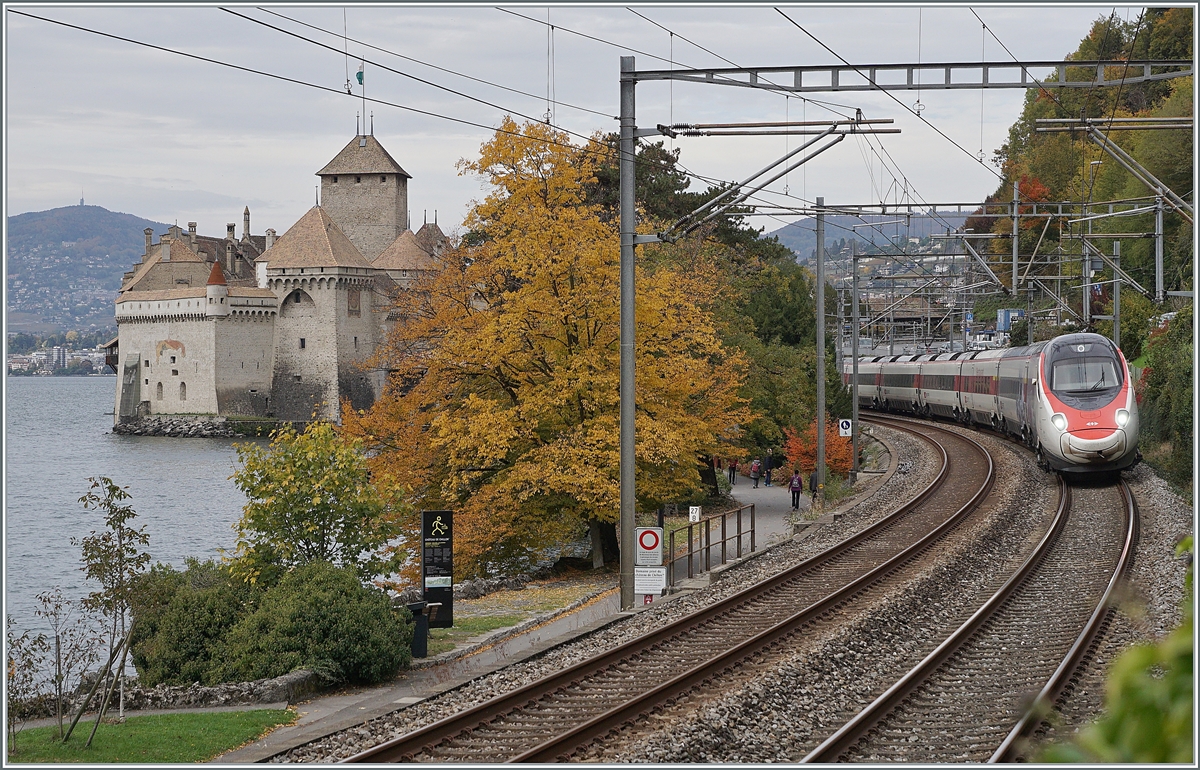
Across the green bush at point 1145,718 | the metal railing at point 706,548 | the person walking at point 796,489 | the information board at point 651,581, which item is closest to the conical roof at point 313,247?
the person walking at point 796,489

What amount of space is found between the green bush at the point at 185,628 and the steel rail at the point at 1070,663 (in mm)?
11597

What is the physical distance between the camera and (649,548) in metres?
20.6

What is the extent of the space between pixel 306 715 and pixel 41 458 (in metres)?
91.8

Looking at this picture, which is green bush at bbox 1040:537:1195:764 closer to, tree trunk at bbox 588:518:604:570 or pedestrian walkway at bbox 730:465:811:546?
pedestrian walkway at bbox 730:465:811:546

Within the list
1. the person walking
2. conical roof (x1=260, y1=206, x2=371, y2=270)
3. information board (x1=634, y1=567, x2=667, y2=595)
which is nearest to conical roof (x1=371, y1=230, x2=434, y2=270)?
conical roof (x1=260, y1=206, x2=371, y2=270)

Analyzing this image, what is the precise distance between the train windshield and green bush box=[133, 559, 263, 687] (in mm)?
20454

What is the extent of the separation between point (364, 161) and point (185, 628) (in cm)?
11923

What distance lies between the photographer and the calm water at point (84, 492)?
144ft

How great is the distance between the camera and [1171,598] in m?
17.3

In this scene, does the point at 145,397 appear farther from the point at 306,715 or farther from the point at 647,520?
the point at 306,715

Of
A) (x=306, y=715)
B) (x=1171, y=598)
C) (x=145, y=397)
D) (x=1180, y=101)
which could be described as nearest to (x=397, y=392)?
(x=306, y=715)

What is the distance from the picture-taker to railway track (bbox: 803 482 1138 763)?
11.0 m

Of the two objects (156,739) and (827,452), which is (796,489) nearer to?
(827,452)

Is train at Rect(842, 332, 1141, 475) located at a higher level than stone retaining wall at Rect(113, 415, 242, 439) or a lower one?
higher
